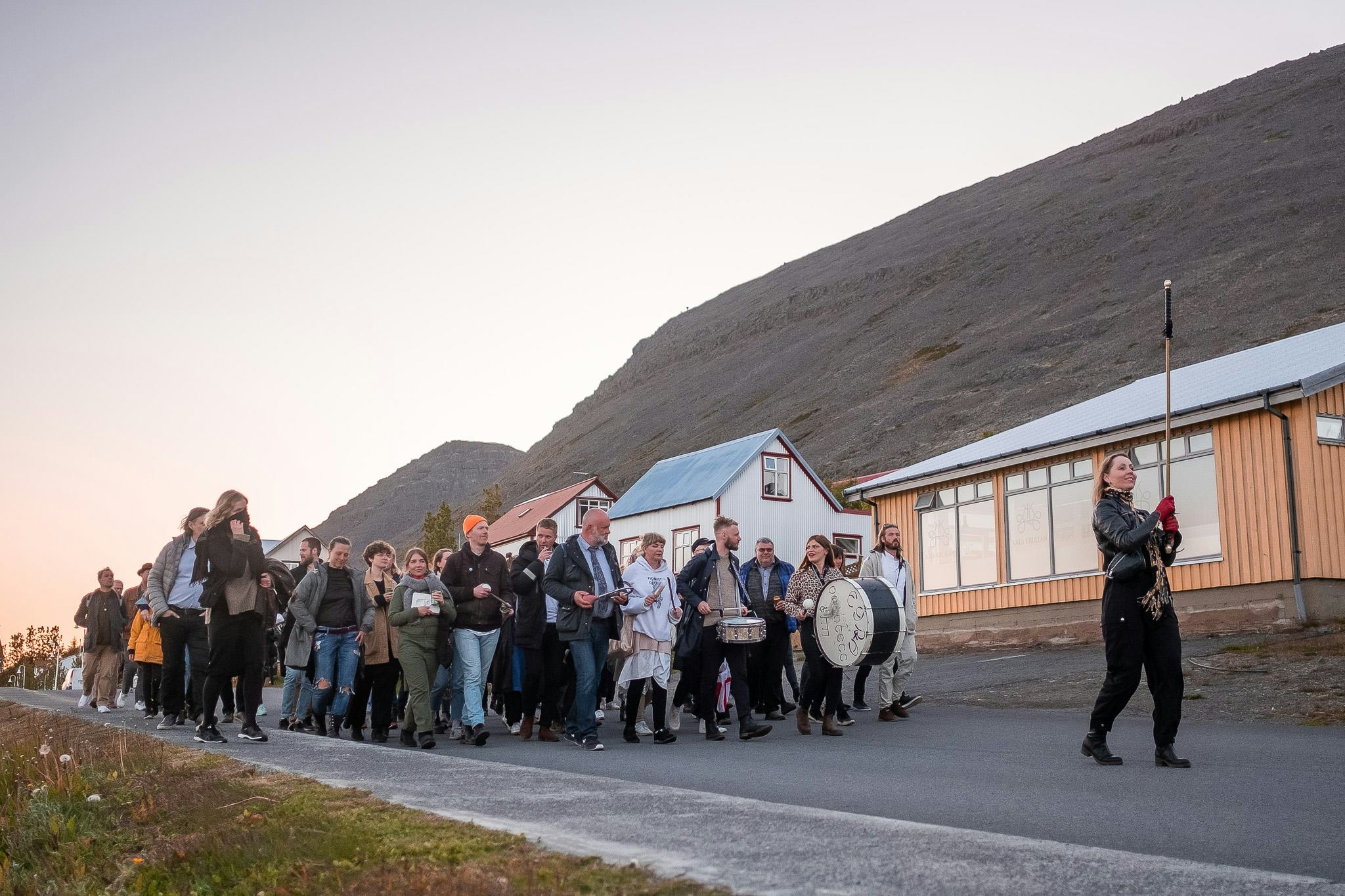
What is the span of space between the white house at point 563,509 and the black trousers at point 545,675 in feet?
143

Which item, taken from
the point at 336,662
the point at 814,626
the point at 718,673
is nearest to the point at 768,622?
the point at 718,673

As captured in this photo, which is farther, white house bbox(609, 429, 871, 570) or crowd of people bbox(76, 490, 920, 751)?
white house bbox(609, 429, 871, 570)

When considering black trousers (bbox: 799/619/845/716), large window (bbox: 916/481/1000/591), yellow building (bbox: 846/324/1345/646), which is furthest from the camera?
large window (bbox: 916/481/1000/591)

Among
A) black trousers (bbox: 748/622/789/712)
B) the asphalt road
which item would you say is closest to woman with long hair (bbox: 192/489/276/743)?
the asphalt road

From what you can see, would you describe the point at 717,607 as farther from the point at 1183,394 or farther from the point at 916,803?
the point at 1183,394

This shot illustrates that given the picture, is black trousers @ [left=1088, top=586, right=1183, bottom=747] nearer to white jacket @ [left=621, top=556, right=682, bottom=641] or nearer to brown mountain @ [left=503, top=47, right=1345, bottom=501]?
white jacket @ [left=621, top=556, right=682, bottom=641]

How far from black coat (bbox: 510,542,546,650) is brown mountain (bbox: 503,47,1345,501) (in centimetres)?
5956

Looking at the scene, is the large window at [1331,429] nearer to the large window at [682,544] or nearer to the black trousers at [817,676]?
the black trousers at [817,676]

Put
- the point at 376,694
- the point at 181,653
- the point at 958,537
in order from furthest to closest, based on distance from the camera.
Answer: the point at 958,537 < the point at 181,653 < the point at 376,694

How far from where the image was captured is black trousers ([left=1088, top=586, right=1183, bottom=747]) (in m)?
8.14

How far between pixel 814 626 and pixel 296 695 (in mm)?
5996

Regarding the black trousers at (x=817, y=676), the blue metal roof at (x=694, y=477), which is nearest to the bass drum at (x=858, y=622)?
the black trousers at (x=817, y=676)

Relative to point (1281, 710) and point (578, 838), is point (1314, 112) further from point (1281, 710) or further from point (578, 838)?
point (578, 838)

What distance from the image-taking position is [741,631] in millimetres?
11578
